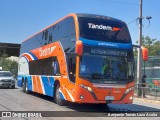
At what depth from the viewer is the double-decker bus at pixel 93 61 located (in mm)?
14102

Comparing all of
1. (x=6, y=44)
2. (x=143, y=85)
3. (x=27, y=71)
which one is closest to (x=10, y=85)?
(x=27, y=71)

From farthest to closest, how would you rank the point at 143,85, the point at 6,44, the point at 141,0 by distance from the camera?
the point at 6,44 < the point at 141,0 < the point at 143,85

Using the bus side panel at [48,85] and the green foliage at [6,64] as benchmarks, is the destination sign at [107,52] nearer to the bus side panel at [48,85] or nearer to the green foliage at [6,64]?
the bus side panel at [48,85]

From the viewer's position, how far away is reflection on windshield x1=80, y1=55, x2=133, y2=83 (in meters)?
14.1

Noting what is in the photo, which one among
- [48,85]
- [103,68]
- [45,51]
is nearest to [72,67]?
[103,68]

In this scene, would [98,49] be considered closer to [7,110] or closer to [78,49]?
[78,49]

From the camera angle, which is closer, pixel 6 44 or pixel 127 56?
pixel 127 56

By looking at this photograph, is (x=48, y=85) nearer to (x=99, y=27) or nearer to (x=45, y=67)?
(x=45, y=67)

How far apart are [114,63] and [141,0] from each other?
15.4 metres

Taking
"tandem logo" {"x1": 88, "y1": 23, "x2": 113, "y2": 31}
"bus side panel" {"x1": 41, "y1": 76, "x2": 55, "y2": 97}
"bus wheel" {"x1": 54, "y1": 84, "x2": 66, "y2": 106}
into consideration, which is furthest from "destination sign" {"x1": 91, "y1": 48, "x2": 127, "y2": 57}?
"bus side panel" {"x1": 41, "y1": 76, "x2": 55, "y2": 97}

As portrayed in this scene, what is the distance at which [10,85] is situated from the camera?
31.9 meters

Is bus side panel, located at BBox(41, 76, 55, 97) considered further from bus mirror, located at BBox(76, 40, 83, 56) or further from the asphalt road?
bus mirror, located at BBox(76, 40, 83, 56)

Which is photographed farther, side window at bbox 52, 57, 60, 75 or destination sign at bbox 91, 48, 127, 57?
side window at bbox 52, 57, 60, 75

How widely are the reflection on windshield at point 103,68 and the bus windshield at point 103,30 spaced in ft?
2.82
